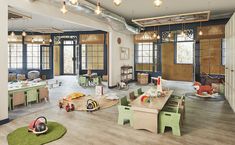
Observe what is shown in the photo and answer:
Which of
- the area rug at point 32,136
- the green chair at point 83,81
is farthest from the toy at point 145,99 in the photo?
the green chair at point 83,81

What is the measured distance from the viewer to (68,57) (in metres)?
14.3

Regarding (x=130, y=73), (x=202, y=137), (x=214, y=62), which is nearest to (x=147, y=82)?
(x=130, y=73)

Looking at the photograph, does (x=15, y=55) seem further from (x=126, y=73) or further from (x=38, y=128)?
(x=38, y=128)

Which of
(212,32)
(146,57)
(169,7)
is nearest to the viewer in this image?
(169,7)

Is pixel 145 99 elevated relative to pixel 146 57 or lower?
lower

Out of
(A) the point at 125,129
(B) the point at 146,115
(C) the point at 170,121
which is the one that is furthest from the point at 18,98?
(C) the point at 170,121

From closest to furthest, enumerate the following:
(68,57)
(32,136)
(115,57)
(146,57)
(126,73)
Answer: (32,136) → (115,57) → (126,73) → (146,57) → (68,57)

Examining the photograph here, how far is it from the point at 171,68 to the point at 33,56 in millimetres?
8774

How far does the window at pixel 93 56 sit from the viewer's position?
11992mm

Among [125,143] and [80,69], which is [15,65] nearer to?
[80,69]

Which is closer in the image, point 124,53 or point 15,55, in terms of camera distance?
point 124,53

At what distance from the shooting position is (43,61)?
503 inches

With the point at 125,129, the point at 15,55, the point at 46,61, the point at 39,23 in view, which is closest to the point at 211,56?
the point at 125,129

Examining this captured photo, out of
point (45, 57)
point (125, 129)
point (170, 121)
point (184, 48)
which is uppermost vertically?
point (184, 48)
